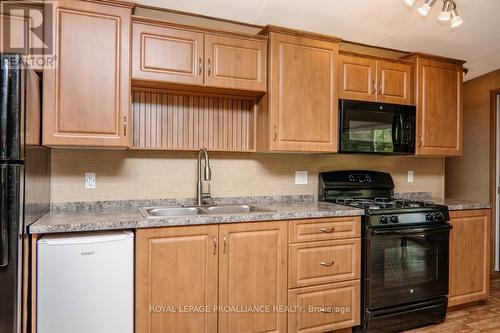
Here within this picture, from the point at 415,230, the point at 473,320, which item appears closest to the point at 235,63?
the point at 415,230

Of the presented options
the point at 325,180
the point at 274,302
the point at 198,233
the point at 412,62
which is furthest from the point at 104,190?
the point at 412,62

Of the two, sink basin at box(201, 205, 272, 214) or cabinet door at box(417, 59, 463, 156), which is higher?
cabinet door at box(417, 59, 463, 156)

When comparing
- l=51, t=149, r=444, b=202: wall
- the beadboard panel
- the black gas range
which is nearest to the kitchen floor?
the black gas range

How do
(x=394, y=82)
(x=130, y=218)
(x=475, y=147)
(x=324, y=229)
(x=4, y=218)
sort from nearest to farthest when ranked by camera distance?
1. (x=4, y=218)
2. (x=130, y=218)
3. (x=324, y=229)
4. (x=394, y=82)
5. (x=475, y=147)

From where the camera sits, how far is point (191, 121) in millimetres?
2547

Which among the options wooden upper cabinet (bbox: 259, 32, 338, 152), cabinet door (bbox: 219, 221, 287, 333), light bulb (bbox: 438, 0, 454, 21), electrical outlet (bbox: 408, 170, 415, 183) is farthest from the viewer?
electrical outlet (bbox: 408, 170, 415, 183)

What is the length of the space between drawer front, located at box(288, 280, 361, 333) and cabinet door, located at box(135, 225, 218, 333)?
0.57 metres

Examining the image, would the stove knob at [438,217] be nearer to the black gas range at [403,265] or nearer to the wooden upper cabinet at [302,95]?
the black gas range at [403,265]

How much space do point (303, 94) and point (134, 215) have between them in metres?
1.50

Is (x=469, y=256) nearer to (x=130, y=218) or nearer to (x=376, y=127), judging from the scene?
Answer: (x=376, y=127)

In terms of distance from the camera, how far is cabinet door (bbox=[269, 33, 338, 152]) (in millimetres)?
2426

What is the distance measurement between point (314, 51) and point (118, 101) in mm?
1503

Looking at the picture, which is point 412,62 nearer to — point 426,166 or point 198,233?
point 426,166

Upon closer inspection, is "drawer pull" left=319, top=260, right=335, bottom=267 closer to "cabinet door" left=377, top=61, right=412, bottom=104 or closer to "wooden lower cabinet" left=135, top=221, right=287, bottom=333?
"wooden lower cabinet" left=135, top=221, right=287, bottom=333
